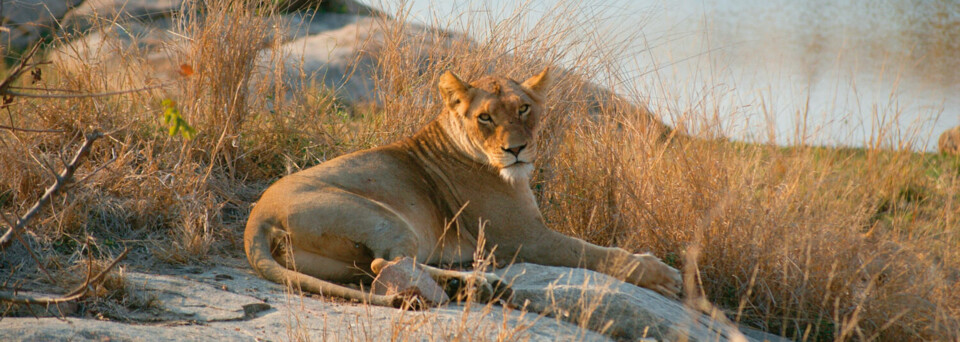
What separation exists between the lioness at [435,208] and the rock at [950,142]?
785 cm

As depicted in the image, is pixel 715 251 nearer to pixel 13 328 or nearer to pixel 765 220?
pixel 765 220

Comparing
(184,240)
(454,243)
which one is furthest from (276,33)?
(454,243)

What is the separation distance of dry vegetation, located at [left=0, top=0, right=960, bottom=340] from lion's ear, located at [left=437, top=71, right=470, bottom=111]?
3.59 ft

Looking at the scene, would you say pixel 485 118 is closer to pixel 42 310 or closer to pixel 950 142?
pixel 42 310

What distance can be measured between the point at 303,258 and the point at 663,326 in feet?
5.63

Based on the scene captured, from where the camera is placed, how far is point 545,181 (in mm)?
5531

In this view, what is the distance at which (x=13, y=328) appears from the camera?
9.05 feet

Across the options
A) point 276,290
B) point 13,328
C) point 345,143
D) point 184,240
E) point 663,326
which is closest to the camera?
point 13,328

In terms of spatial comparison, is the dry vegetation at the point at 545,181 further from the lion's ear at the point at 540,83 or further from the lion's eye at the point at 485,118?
the lion's eye at the point at 485,118

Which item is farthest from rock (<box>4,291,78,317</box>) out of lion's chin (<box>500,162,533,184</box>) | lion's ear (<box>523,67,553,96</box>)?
lion's ear (<box>523,67,553,96</box>)

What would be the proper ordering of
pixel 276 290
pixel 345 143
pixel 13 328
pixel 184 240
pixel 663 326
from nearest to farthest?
1. pixel 13 328
2. pixel 663 326
3. pixel 276 290
4. pixel 184 240
5. pixel 345 143

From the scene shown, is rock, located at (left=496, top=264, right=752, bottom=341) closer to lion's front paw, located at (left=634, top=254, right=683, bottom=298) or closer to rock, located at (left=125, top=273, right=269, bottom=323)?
lion's front paw, located at (left=634, top=254, right=683, bottom=298)

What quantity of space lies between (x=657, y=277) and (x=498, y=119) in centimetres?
115


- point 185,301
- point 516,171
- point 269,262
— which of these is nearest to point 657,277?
point 516,171
